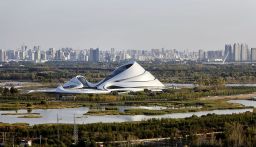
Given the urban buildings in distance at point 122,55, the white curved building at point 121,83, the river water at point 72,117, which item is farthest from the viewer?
the urban buildings in distance at point 122,55

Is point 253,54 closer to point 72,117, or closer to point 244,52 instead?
point 244,52

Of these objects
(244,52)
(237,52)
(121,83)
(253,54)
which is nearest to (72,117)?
(121,83)

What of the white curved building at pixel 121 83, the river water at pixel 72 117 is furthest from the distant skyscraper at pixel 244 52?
the river water at pixel 72 117

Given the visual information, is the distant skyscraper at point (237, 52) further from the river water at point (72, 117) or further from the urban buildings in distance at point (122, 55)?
the river water at point (72, 117)

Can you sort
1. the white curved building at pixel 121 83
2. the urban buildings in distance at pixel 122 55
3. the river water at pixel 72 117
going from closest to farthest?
1. the river water at pixel 72 117
2. the white curved building at pixel 121 83
3. the urban buildings in distance at pixel 122 55

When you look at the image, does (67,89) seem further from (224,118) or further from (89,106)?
(224,118)

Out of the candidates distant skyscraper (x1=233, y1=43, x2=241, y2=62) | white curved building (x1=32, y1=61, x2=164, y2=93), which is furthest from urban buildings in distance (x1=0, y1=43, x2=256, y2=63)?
white curved building (x1=32, y1=61, x2=164, y2=93)

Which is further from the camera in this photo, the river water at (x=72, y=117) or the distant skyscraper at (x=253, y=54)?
the distant skyscraper at (x=253, y=54)

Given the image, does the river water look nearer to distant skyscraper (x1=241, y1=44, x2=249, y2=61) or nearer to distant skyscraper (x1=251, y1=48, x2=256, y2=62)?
distant skyscraper (x1=251, y1=48, x2=256, y2=62)
